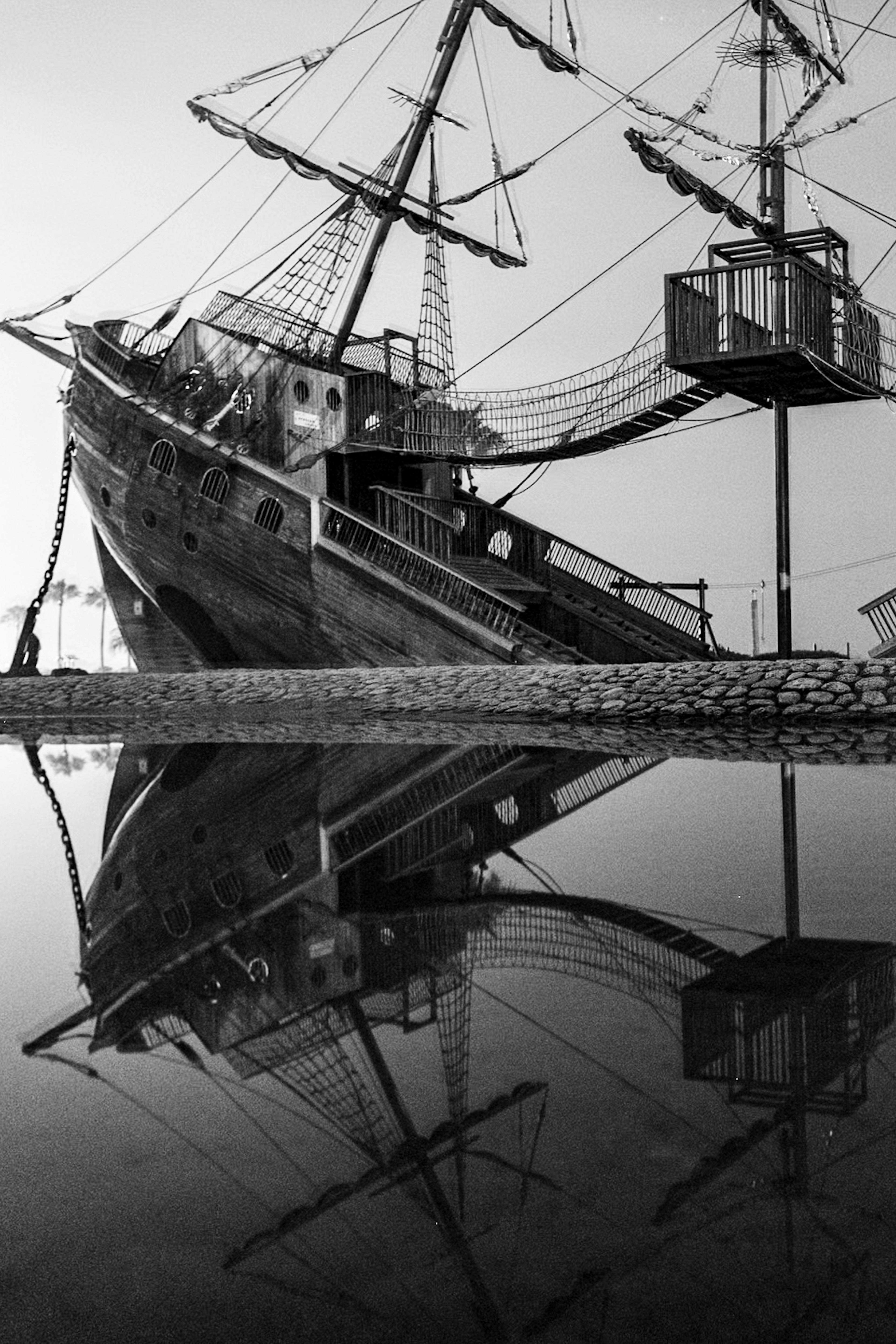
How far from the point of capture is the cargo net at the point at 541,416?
59.4ft

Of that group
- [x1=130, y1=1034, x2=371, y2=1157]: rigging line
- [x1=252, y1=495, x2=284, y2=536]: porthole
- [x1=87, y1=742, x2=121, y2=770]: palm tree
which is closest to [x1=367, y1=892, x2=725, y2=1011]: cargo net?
[x1=130, y1=1034, x2=371, y2=1157]: rigging line

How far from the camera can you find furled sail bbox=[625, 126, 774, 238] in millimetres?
21391

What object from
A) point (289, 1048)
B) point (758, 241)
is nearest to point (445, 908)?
point (289, 1048)

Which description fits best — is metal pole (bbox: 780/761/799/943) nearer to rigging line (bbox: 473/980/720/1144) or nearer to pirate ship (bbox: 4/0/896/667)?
rigging line (bbox: 473/980/720/1144)

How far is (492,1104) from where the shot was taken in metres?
3.33

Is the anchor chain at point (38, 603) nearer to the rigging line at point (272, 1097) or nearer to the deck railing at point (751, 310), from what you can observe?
the deck railing at point (751, 310)

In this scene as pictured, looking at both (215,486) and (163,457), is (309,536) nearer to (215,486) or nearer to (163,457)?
(215,486)

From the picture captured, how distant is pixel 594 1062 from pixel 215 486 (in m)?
18.3

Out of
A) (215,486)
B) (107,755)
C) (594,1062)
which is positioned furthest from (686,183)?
(594,1062)

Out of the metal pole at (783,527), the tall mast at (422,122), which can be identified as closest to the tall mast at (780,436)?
the metal pole at (783,527)

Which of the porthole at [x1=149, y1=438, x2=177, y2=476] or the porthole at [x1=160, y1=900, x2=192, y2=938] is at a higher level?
the porthole at [x1=149, y1=438, x2=177, y2=476]

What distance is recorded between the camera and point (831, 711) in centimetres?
1342

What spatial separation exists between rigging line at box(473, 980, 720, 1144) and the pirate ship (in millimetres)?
12944

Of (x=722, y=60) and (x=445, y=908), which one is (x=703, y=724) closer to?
(x=445, y=908)
